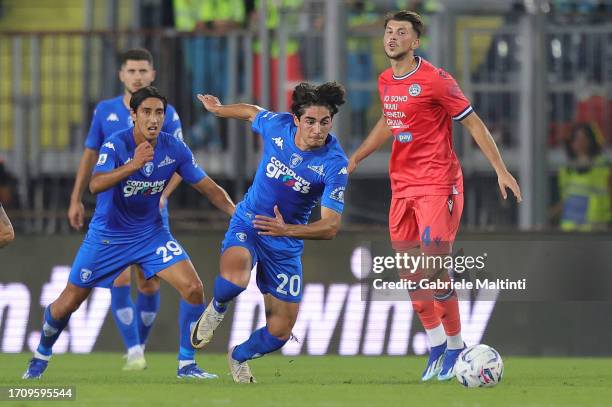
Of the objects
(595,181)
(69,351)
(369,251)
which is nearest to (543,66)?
(595,181)

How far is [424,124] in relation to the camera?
35.0ft

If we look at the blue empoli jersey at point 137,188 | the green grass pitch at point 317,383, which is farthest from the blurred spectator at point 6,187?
the blue empoli jersey at point 137,188

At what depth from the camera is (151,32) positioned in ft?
47.8

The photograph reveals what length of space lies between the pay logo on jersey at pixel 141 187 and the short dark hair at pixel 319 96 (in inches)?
46.5

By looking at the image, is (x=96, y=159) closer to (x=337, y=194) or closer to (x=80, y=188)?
(x=80, y=188)

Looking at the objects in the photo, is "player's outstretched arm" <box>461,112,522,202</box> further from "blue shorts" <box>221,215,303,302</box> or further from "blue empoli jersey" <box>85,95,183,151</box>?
"blue empoli jersey" <box>85,95,183,151</box>

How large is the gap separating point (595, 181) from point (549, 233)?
140cm

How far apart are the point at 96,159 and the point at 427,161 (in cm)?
263

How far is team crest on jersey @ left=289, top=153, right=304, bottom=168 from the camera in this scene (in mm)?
10203

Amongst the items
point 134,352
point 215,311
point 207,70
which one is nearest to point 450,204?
point 215,311

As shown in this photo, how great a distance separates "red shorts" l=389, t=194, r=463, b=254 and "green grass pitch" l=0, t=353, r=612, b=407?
0.89 m

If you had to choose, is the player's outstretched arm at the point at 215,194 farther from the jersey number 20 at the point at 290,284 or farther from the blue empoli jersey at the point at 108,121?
the blue empoli jersey at the point at 108,121

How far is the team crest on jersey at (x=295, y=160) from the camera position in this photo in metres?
10.2

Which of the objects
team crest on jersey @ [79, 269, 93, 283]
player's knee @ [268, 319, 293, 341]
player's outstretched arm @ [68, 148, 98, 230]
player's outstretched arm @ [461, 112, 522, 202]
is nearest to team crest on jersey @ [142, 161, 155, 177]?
team crest on jersey @ [79, 269, 93, 283]
